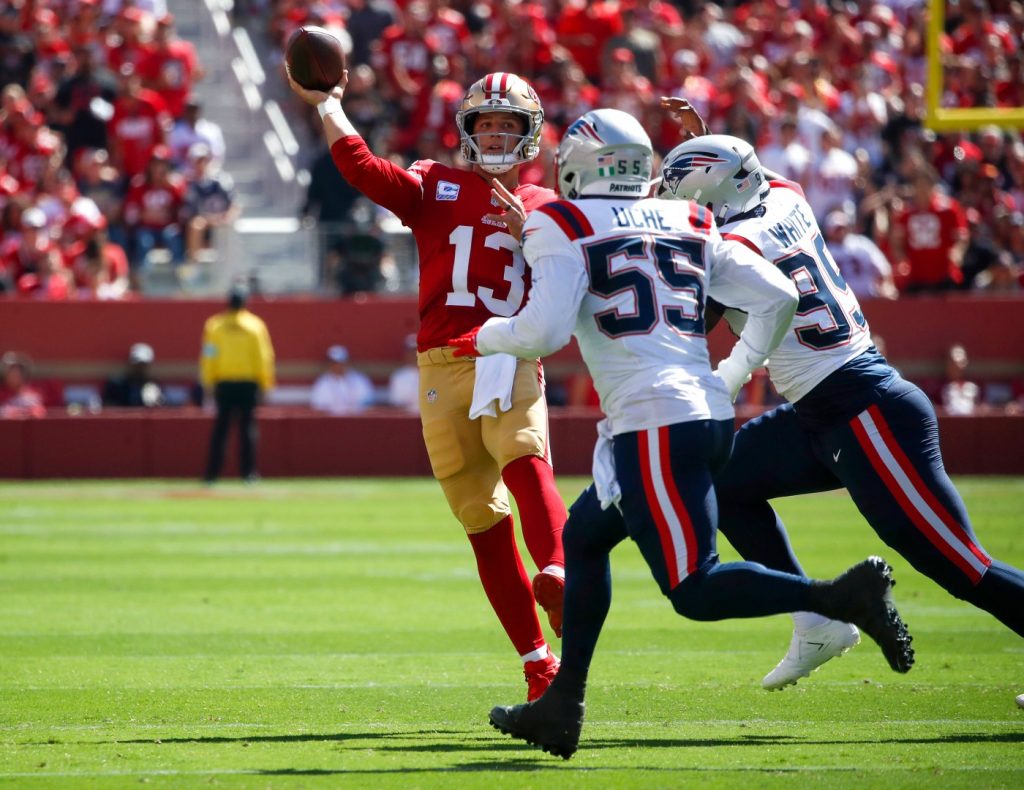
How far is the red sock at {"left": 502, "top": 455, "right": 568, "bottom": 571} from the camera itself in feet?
18.4

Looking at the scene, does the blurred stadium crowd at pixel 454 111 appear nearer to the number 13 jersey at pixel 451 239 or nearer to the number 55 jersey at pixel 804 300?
the number 13 jersey at pixel 451 239

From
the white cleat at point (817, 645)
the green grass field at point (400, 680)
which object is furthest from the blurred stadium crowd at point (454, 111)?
the white cleat at point (817, 645)

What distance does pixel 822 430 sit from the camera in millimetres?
5754

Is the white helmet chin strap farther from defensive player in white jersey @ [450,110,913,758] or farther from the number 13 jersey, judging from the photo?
defensive player in white jersey @ [450,110,913,758]

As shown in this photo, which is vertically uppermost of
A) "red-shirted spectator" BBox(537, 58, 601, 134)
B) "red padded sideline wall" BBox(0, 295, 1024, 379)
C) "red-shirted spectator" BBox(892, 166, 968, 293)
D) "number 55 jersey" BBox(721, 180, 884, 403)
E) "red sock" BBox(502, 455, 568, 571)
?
"number 55 jersey" BBox(721, 180, 884, 403)

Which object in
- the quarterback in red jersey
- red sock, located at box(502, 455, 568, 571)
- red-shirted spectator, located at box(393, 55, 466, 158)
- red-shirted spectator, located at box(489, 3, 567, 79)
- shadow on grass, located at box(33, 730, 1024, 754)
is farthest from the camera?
red-shirted spectator, located at box(489, 3, 567, 79)

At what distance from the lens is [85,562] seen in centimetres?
1076

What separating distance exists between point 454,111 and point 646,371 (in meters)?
12.9

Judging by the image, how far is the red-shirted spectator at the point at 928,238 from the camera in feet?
54.2

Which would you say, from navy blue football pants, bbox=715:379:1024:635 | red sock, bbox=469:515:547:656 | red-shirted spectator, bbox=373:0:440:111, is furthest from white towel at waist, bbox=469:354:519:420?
red-shirted spectator, bbox=373:0:440:111

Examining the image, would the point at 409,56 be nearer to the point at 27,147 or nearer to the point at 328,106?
the point at 27,147

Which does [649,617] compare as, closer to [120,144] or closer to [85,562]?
[85,562]

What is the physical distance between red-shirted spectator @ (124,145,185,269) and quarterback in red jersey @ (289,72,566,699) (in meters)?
11.4

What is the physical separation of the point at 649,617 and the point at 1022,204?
10.3 m
